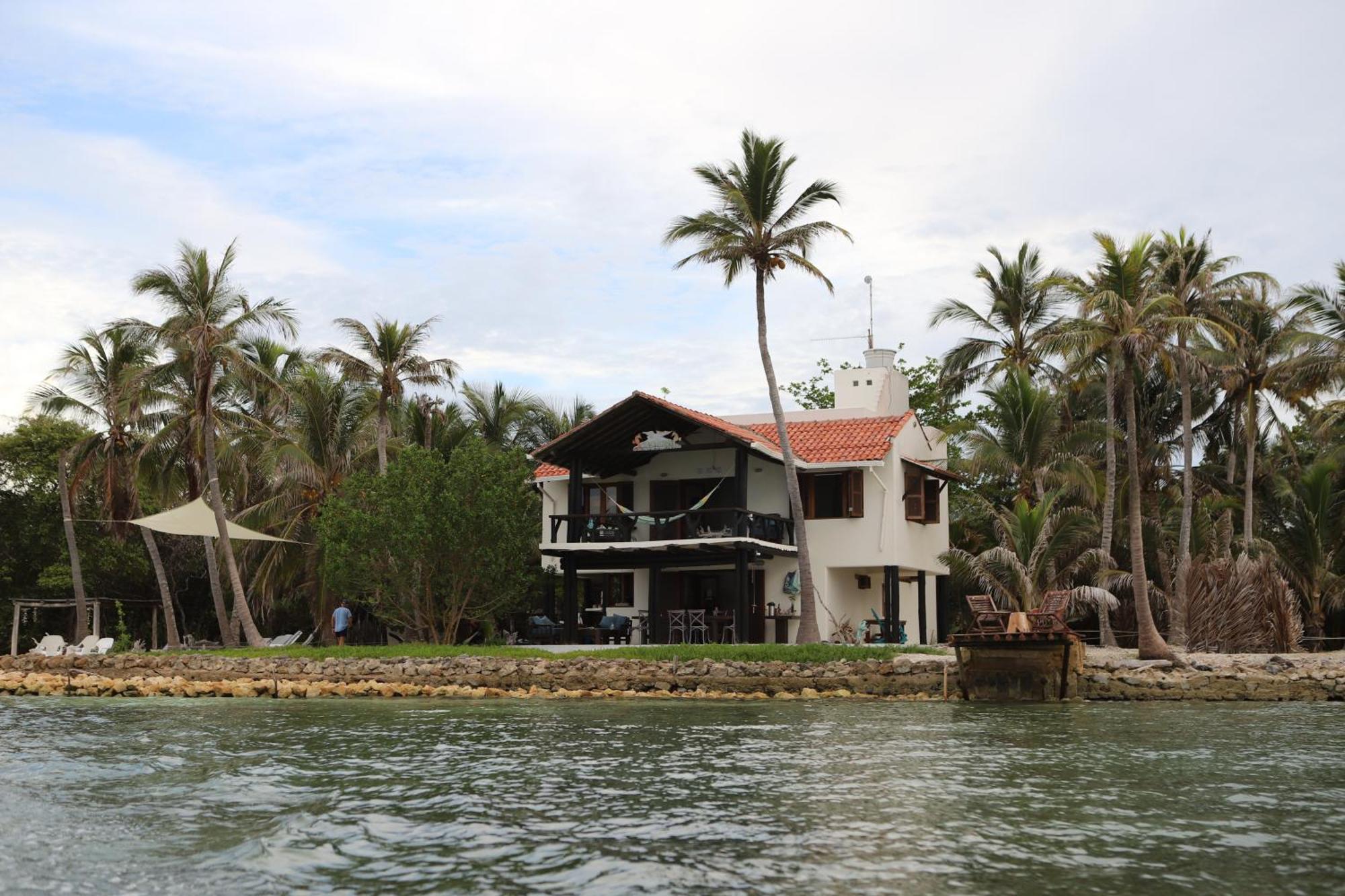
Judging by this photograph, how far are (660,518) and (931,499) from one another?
719 centimetres

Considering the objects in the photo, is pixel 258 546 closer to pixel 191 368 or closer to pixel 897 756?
pixel 191 368

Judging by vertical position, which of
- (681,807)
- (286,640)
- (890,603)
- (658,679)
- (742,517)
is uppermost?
(742,517)

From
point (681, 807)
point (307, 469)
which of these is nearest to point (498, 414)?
point (307, 469)

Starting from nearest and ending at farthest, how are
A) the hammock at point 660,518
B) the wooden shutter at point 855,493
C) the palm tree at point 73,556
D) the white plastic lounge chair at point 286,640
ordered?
the hammock at point 660,518 < the wooden shutter at point 855,493 < the white plastic lounge chair at point 286,640 < the palm tree at point 73,556

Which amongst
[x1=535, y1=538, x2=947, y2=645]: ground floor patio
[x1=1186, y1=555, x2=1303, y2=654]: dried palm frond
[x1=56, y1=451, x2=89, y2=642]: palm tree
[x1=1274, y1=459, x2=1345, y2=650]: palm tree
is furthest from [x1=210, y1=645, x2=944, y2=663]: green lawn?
[x1=1274, y1=459, x2=1345, y2=650]: palm tree

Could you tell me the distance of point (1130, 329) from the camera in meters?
25.3

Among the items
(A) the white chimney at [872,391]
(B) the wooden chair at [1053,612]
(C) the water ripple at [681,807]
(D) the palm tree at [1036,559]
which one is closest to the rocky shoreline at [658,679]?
(B) the wooden chair at [1053,612]

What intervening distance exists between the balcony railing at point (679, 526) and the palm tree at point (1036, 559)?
4405mm

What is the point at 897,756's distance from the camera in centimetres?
1441

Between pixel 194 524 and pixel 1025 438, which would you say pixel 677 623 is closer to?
pixel 1025 438

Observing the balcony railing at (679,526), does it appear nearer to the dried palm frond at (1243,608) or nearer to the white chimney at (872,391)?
the white chimney at (872,391)

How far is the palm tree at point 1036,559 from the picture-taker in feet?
92.8

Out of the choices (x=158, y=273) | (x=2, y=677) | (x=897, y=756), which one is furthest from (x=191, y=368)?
(x=897, y=756)

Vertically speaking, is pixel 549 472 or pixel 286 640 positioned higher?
pixel 549 472
